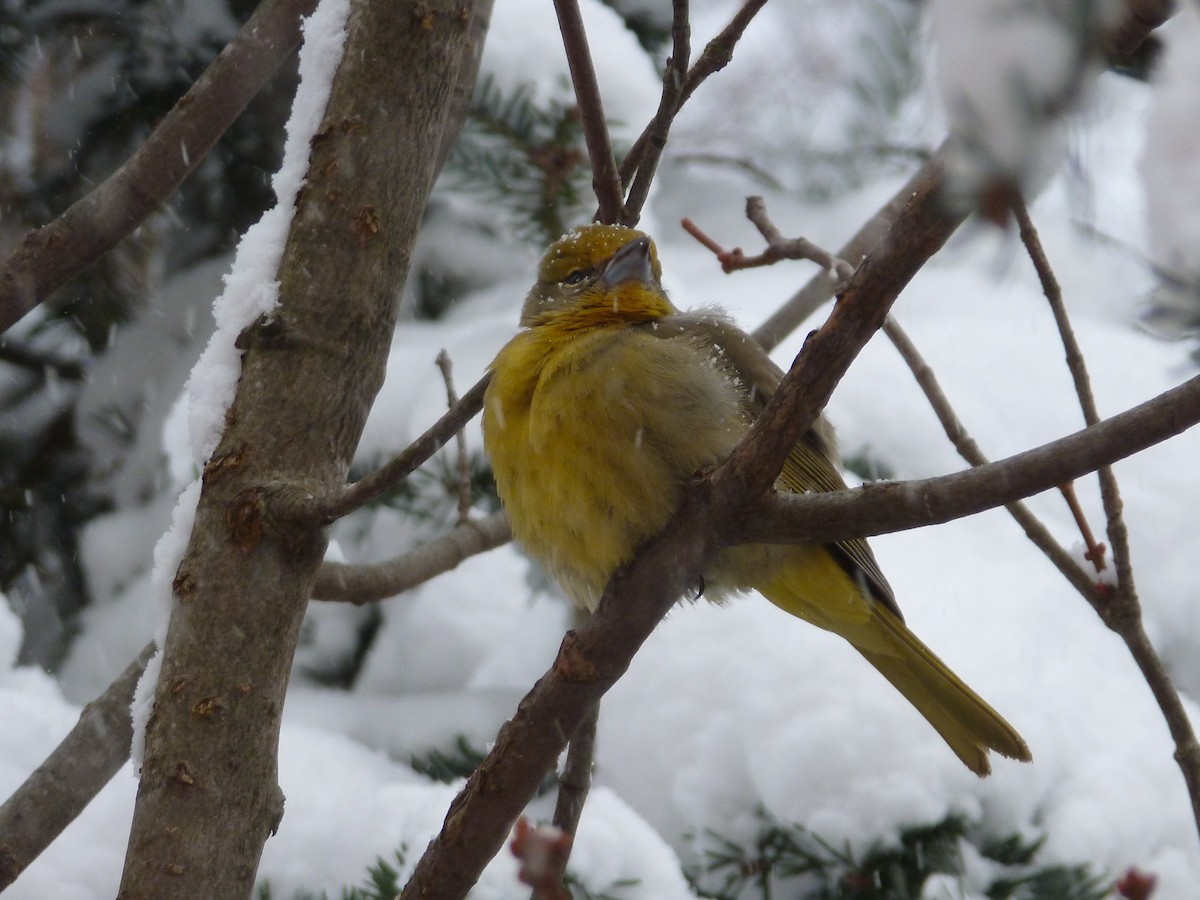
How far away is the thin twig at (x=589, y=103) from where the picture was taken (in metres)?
2.06

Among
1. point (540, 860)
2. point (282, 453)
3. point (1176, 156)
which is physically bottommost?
point (540, 860)

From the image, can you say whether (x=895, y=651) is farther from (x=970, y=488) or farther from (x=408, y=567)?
(x=970, y=488)

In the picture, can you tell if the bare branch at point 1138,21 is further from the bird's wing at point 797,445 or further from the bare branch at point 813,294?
the bare branch at point 813,294

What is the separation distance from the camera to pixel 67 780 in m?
2.12

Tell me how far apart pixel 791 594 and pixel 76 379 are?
2.21 m

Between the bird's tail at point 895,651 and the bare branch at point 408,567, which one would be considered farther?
the bird's tail at point 895,651

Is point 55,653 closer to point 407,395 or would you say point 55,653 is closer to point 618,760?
point 407,395

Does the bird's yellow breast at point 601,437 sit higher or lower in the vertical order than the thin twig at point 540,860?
higher

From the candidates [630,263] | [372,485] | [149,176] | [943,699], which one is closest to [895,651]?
[943,699]

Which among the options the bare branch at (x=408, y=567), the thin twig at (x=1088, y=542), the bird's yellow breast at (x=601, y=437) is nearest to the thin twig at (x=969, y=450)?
the thin twig at (x=1088, y=542)

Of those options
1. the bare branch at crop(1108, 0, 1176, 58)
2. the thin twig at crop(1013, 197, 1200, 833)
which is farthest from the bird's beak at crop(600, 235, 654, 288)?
the bare branch at crop(1108, 0, 1176, 58)

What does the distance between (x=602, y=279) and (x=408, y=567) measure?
2.59 ft

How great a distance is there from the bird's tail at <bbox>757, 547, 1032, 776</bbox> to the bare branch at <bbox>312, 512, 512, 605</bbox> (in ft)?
1.97

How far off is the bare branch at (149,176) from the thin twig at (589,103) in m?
0.63
